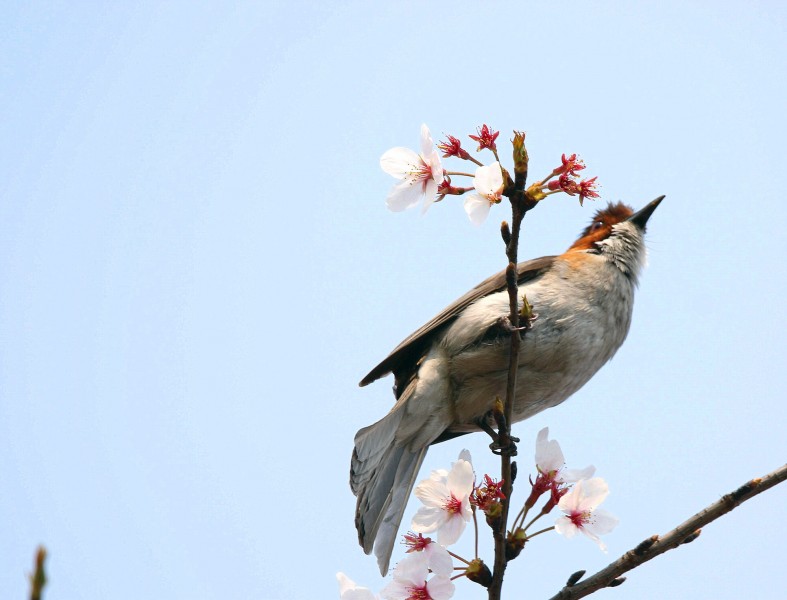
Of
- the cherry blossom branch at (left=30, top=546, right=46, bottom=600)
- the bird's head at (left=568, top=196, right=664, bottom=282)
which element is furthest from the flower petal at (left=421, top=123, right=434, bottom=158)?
the bird's head at (left=568, top=196, right=664, bottom=282)

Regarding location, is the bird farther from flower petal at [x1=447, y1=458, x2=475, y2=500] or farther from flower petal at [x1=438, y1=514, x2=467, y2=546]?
flower petal at [x1=447, y1=458, x2=475, y2=500]

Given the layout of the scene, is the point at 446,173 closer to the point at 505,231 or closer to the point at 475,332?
the point at 505,231

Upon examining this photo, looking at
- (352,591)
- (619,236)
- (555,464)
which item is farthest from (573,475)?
(619,236)

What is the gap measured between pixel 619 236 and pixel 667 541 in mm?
4083

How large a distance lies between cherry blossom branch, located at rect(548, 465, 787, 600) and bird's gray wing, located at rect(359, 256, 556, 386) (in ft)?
9.14

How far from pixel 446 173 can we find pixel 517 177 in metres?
0.42

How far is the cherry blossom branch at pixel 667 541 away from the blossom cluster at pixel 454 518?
36cm

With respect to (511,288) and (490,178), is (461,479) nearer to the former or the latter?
(511,288)

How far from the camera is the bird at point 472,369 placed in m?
5.54

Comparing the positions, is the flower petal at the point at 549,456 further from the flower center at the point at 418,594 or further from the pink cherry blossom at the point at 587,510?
the flower center at the point at 418,594

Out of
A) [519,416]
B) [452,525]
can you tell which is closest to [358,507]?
[519,416]

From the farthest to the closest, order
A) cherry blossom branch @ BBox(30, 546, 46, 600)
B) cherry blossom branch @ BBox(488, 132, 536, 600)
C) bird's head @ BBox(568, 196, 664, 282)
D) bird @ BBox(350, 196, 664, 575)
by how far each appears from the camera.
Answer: bird's head @ BBox(568, 196, 664, 282) < bird @ BBox(350, 196, 664, 575) < cherry blossom branch @ BBox(488, 132, 536, 600) < cherry blossom branch @ BBox(30, 546, 46, 600)

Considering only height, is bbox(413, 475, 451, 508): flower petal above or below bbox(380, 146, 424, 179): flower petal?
below

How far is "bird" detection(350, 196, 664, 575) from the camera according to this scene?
5.54 metres
